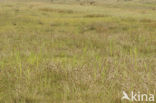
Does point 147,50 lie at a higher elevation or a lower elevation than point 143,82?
lower

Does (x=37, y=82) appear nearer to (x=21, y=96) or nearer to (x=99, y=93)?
(x=21, y=96)

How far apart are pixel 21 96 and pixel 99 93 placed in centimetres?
136

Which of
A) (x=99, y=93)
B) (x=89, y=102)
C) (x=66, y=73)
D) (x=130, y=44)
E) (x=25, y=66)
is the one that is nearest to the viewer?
(x=89, y=102)

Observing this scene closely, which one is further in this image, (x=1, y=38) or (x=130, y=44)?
(x=1, y=38)

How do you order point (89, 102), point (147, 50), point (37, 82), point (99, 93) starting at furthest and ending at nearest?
point (147, 50)
point (37, 82)
point (99, 93)
point (89, 102)

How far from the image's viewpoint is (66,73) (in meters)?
4.99

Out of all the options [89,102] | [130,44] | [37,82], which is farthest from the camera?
[130,44]

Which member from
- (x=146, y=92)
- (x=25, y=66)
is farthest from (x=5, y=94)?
(x=146, y=92)

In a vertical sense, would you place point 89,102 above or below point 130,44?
above

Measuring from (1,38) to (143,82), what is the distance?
28.6 ft

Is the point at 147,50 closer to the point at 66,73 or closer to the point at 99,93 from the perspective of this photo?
the point at 66,73

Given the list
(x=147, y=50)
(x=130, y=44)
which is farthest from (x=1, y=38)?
(x=147, y=50)

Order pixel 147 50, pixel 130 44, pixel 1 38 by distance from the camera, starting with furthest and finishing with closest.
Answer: pixel 1 38, pixel 130 44, pixel 147 50

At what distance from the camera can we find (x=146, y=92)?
3816mm
